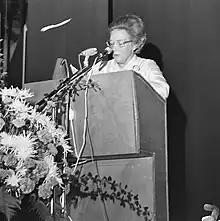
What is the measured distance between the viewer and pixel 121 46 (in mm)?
3041

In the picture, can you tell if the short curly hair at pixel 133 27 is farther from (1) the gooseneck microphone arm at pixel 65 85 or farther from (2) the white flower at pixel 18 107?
(2) the white flower at pixel 18 107

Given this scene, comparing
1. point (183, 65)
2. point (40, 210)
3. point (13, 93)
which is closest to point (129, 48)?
point (183, 65)

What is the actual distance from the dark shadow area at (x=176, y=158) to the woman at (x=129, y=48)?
0.55 meters

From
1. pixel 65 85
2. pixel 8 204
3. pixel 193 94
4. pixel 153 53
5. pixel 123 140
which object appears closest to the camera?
pixel 8 204

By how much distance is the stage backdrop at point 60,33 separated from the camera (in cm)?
376

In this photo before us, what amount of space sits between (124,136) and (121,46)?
759 mm

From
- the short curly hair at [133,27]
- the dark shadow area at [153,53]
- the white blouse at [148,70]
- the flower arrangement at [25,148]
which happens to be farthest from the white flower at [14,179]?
the dark shadow area at [153,53]

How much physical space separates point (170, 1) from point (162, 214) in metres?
1.60

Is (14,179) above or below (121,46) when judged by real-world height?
below

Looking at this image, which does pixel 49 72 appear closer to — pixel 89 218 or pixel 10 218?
pixel 89 218

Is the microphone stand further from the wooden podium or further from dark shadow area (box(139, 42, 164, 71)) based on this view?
dark shadow area (box(139, 42, 164, 71))

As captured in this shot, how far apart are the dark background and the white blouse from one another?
520mm

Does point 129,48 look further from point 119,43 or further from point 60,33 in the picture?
point 60,33

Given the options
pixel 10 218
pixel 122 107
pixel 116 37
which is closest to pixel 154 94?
pixel 122 107
